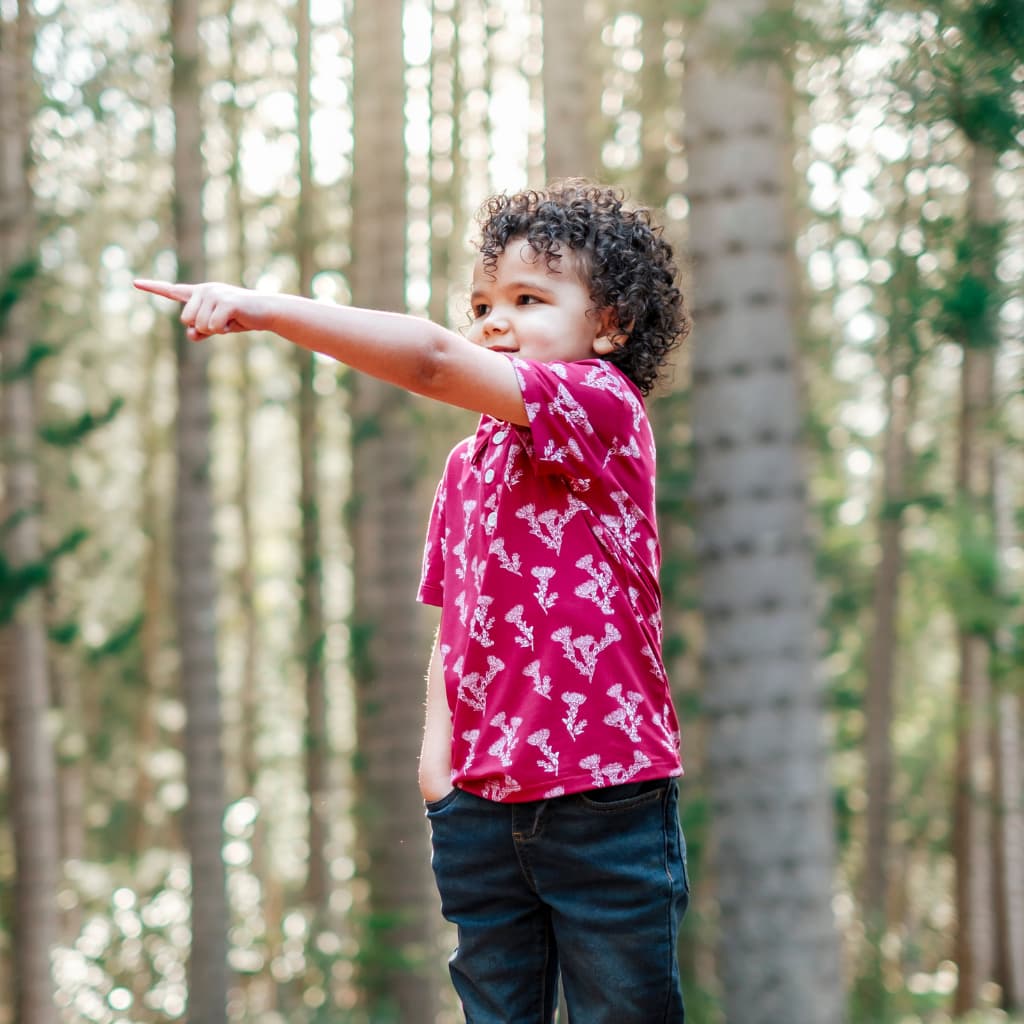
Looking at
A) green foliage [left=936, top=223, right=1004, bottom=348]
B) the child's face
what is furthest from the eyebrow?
green foliage [left=936, top=223, right=1004, bottom=348]

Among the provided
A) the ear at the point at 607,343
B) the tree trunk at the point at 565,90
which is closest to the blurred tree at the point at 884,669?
the tree trunk at the point at 565,90

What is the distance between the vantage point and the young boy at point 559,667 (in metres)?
2.03

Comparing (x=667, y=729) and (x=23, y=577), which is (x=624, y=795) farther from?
(x=23, y=577)

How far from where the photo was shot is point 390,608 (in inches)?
356

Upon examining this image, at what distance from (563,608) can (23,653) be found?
5.80m

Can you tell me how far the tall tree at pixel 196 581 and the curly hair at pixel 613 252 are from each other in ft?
17.5

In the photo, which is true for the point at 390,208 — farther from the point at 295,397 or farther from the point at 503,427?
the point at 503,427

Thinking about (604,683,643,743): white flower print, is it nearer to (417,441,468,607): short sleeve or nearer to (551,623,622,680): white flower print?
(551,623,622,680): white flower print

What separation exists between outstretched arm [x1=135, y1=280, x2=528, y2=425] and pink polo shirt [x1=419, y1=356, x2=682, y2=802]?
0.37ft

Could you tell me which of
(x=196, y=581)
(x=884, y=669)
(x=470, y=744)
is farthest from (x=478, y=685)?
(x=884, y=669)

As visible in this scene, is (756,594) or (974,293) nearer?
(974,293)

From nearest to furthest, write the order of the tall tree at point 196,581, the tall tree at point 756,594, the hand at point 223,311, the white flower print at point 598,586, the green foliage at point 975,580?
1. the hand at point 223,311
2. the white flower print at point 598,586
3. the tall tree at point 756,594
4. the tall tree at point 196,581
5. the green foliage at point 975,580

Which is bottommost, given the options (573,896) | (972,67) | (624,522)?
(573,896)

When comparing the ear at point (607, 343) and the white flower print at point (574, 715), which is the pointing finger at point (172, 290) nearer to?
the ear at point (607, 343)
